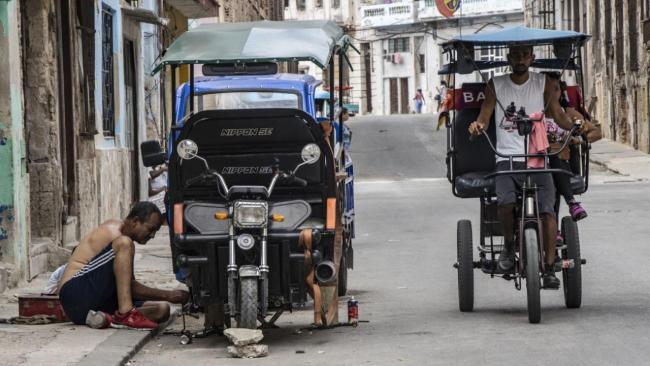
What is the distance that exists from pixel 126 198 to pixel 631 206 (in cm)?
766

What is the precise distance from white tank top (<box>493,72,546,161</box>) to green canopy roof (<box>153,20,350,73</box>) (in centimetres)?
122

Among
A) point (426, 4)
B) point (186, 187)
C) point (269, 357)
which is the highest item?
→ point (426, 4)

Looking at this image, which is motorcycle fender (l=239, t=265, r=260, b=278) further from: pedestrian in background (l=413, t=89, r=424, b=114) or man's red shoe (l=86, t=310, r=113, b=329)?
pedestrian in background (l=413, t=89, r=424, b=114)

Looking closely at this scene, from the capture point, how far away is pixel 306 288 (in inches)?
377

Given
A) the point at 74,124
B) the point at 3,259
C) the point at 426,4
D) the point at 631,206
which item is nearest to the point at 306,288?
the point at 3,259

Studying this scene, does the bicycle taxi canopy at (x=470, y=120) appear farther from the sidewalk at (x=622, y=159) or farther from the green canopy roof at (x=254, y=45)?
the sidewalk at (x=622, y=159)

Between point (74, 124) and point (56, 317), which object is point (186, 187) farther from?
point (74, 124)

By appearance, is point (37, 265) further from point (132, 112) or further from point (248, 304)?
point (132, 112)

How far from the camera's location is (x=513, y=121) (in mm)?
10297

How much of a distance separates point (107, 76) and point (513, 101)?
35.3 feet

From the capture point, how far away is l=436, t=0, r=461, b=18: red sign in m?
79.9

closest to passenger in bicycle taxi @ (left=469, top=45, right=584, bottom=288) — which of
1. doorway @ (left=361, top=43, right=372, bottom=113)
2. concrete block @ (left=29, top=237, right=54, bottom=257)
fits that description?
concrete block @ (left=29, top=237, right=54, bottom=257)

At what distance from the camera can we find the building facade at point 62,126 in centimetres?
1330

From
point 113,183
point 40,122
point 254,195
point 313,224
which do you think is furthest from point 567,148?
point 113,183
